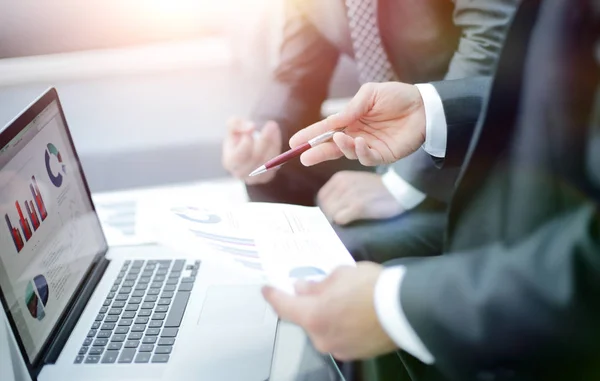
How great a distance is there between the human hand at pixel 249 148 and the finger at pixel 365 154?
0.24m

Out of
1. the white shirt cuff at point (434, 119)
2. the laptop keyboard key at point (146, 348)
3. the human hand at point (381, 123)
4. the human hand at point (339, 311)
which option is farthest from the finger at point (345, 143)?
the laptop keyboard key at point (146, 348)

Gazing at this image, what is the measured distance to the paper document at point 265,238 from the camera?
1.69 ft

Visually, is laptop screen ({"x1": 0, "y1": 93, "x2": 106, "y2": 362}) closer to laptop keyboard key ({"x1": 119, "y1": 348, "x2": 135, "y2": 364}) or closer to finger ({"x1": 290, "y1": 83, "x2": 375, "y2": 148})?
laptop keyboard key ({"x1": 119, "y1": 348, "x2": 135, "y2": 364})

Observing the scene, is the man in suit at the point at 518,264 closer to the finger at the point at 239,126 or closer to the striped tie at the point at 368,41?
the striped tie at the point at 368,41

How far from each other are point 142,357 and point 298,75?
64 centimetres

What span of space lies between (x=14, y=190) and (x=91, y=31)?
0.70m

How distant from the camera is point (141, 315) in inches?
25.7

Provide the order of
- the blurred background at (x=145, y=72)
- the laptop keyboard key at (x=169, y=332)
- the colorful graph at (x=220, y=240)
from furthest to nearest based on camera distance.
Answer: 1. the blurred background at (x=145, y=72)
2. the laptop keyboard key at (x=169, y=332)
3. the colorful graph at (x=220, y=240)

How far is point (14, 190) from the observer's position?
59cm

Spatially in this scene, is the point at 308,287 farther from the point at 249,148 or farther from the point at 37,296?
the point at 249,148

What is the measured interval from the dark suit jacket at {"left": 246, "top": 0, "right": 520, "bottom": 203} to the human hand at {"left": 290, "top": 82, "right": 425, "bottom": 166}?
0.08 meters

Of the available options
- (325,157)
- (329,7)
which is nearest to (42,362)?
(325,157)

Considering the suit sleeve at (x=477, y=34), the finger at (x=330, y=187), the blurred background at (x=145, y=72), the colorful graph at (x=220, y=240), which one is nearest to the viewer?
the colorful graph at (x=220, y=240)

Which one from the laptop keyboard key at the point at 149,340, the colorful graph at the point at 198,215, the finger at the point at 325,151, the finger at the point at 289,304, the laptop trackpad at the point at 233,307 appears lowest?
the laptop trackpad at the point at 233,307
